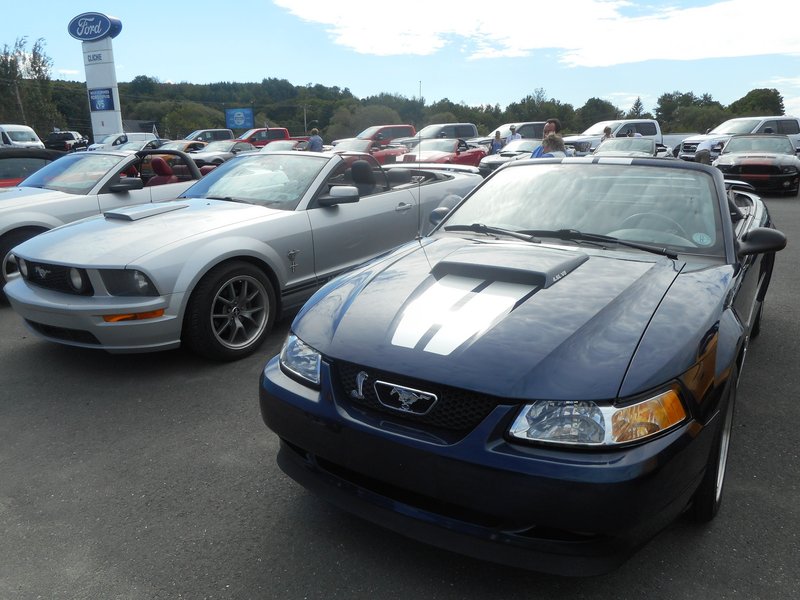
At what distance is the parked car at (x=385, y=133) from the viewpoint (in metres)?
22.4

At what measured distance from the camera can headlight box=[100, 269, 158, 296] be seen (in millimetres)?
3883

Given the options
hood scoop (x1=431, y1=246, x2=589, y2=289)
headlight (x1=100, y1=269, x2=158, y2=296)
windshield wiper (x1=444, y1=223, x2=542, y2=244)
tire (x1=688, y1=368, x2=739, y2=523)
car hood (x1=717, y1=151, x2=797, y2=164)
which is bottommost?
tire (x1=688, y1=368, x2=739, y2=523)

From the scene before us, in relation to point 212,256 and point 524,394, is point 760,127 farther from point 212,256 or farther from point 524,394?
point 524,394

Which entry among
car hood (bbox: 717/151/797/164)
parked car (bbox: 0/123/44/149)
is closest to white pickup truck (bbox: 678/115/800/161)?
car hood (bbox: 717/151/797/164)

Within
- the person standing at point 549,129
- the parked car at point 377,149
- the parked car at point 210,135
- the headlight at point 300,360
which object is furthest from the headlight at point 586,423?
the parked car at point 210,135

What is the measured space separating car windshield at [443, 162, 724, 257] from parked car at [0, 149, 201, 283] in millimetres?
4403

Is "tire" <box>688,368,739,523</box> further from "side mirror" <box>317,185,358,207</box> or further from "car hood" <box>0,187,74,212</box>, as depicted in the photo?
"car hood" <box>0,187,74,212</box>

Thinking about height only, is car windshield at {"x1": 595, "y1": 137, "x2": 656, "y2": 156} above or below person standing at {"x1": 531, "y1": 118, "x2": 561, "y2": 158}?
below

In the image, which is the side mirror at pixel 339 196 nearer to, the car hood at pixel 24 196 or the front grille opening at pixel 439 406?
the front grille opening at pixel 439 406

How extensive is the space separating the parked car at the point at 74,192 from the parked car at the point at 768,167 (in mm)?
11760

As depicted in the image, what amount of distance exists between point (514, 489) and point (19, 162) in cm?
871

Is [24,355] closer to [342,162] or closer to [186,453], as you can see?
[186,453]

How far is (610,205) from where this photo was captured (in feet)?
10.5

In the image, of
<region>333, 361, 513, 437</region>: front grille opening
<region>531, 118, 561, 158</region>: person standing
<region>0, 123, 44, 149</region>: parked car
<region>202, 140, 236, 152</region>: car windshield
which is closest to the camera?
<region>333, 361, 513, 437</region>: front grille opening
